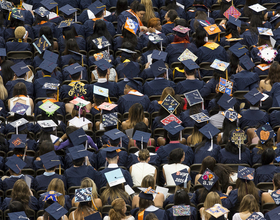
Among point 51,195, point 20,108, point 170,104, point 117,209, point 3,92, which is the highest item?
point 117,209

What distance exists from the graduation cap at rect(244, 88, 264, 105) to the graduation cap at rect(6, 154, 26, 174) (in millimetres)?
3640

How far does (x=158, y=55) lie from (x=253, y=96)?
84.2 inches

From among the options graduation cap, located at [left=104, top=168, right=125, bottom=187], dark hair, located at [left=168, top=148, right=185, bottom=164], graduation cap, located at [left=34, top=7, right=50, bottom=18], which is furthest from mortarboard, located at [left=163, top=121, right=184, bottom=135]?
graduation cap, located at [left=34, top=7, right=50, bottom=18]

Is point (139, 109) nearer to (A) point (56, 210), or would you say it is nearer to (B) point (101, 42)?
(A) point (56, 210)

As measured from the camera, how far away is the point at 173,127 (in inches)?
369

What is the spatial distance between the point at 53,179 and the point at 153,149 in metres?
1.87

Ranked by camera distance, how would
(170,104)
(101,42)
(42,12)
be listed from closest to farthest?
(170,104) < (101,42) < (42,12)

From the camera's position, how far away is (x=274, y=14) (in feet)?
44.1

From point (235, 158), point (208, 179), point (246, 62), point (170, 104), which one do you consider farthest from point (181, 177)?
point (246, 62)

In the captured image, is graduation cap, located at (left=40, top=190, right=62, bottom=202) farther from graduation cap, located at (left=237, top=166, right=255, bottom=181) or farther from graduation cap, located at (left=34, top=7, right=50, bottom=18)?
graduation cap, located at (left=34, top=7, right=50, bottom=18)

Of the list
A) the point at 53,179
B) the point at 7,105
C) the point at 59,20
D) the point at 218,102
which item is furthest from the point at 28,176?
the point at 59,20

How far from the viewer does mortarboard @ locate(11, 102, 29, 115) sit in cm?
1003

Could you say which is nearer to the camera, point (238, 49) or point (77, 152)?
point (77, 152)

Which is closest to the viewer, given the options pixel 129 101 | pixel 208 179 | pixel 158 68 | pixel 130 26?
pixel 208 179
